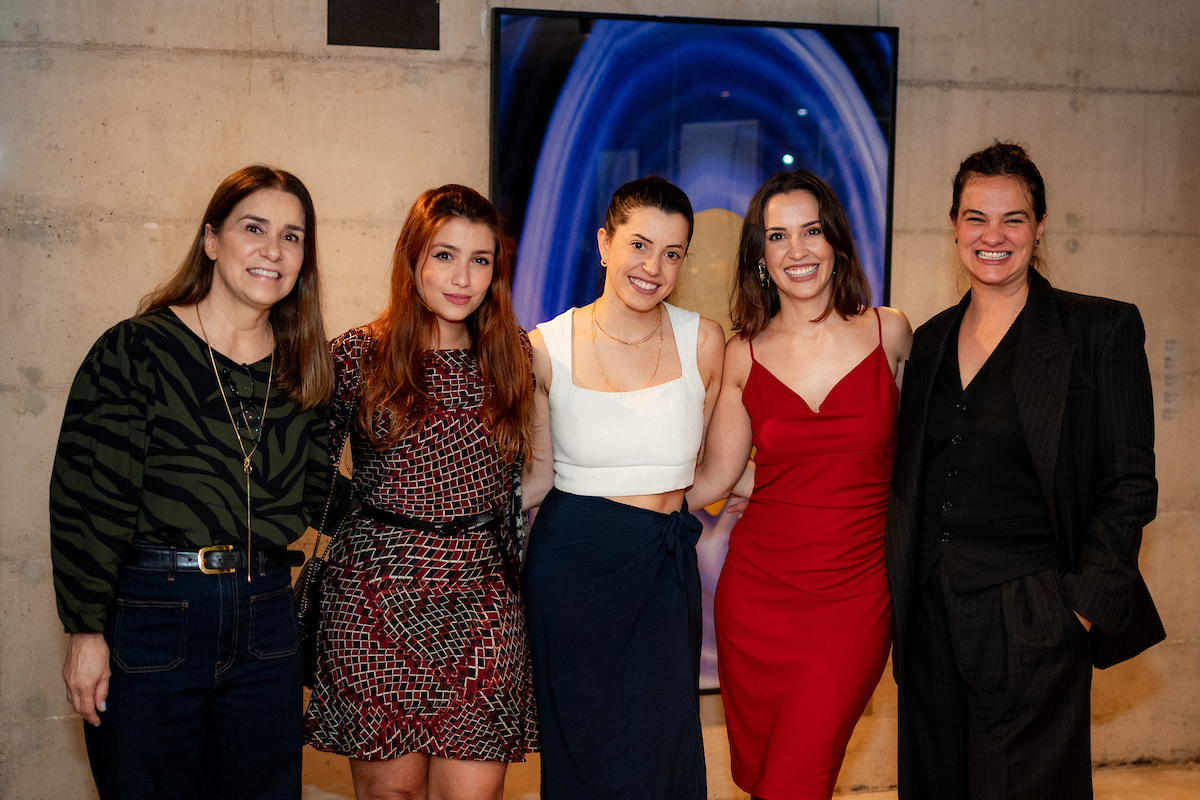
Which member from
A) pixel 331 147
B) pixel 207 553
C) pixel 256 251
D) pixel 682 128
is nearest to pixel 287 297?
pixel 256 251

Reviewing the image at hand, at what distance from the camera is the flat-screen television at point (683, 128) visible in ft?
10.7

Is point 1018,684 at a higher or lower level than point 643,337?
lower

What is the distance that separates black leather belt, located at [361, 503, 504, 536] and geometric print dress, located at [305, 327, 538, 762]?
0.05 ft

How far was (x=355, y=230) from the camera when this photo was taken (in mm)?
3281

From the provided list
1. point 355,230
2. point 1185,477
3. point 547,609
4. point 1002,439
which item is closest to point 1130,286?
point 1185,477

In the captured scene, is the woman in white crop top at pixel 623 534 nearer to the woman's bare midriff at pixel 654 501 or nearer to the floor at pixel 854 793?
the woman's bare midriff at pixel 654 501

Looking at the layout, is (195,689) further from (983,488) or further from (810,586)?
(983,488)

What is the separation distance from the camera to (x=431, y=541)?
7.38 ft

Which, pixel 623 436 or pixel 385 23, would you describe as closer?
pixel 623 436

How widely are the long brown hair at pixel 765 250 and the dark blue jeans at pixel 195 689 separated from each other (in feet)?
5.11

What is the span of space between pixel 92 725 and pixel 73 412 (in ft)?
2.14

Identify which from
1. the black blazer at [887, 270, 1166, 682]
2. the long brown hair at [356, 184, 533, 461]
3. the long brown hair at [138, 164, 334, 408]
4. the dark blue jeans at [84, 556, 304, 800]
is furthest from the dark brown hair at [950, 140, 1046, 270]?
the dark blue jeans at [84, 556, 304, 800]

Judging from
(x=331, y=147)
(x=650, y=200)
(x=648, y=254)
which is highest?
(x=331, y=147)

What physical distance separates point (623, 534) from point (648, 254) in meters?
0.79
